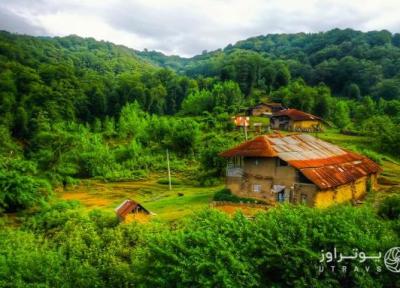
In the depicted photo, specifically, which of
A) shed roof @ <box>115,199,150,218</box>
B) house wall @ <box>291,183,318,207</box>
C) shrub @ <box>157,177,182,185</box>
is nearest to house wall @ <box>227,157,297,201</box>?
house wall @ <box>291,183,318,207</box>

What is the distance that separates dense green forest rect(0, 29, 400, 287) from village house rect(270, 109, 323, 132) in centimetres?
490

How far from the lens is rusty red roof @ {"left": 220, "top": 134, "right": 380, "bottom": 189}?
1208 inches

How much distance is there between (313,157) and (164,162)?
108ft

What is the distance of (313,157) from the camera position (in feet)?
110

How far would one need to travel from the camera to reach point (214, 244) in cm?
1297

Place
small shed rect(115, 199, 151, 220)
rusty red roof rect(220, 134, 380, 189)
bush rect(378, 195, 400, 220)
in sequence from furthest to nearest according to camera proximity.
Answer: rusty red roof rect(220, 134, 380, 189)
small shed rect(115, 199, 151, 220)
bush rect(378, 195, 400, 220)

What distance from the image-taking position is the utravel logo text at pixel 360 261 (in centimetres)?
1207

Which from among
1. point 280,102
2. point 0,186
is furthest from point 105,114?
point 0,186

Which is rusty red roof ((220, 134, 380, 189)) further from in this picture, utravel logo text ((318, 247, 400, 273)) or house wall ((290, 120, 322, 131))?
house wall ((290, 120, 322, 131))

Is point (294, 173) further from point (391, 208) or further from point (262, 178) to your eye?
point (391, 208)

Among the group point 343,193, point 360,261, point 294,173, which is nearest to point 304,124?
point 343,193

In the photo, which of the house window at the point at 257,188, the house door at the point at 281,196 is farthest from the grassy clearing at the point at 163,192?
the house door at the point at 281,196

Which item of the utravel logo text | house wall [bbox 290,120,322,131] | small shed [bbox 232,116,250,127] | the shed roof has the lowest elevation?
the shed roof

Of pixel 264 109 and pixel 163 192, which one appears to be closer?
pixel 163 192
